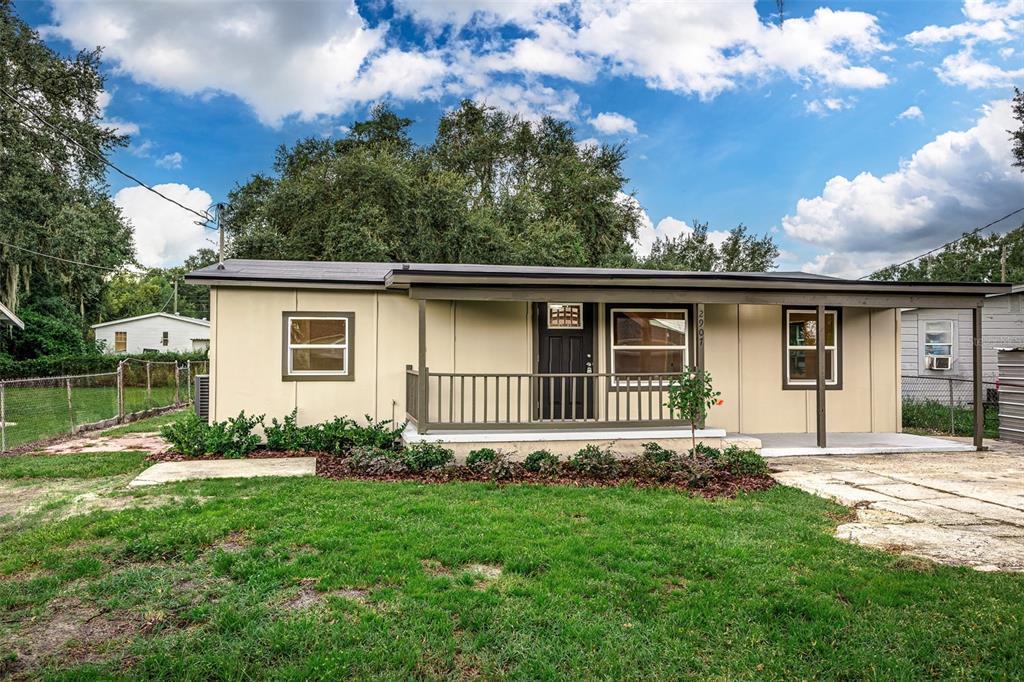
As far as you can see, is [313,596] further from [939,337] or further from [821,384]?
[939,337]

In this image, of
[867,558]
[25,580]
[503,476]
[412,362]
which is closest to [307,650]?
[25,580]

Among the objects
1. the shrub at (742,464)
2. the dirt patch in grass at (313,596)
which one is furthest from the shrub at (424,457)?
the dirt patch in grass at (313,596)

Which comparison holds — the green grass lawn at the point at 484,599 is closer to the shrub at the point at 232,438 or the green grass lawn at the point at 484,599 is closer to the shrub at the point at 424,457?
the shrub at the point at 424,457

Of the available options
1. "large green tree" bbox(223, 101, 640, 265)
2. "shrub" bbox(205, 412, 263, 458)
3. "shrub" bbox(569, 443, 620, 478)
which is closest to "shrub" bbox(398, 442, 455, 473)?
"shrub" bbox(569, 443, 620, 478)

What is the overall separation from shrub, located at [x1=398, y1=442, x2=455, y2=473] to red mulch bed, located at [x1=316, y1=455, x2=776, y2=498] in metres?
0.10

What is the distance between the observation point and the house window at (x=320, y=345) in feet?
28.5

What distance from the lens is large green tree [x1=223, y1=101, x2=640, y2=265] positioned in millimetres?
21328

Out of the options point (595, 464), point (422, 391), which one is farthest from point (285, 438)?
point (595, 464)

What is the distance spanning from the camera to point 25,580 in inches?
144

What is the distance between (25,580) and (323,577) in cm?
182

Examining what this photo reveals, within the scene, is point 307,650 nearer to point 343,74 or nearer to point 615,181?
point 343,74

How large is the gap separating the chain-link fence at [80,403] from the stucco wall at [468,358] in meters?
3.02

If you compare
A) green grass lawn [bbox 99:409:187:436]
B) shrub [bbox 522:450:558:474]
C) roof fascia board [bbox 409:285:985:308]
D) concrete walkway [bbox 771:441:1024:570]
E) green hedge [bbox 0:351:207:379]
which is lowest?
concrete walkway [bbox 771:441:1024:570]

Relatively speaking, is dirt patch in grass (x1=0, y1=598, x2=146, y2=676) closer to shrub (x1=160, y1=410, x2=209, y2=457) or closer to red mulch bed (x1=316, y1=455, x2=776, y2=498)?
red mulch bed (x1=316, y1=455, x2=776, y2=498)
